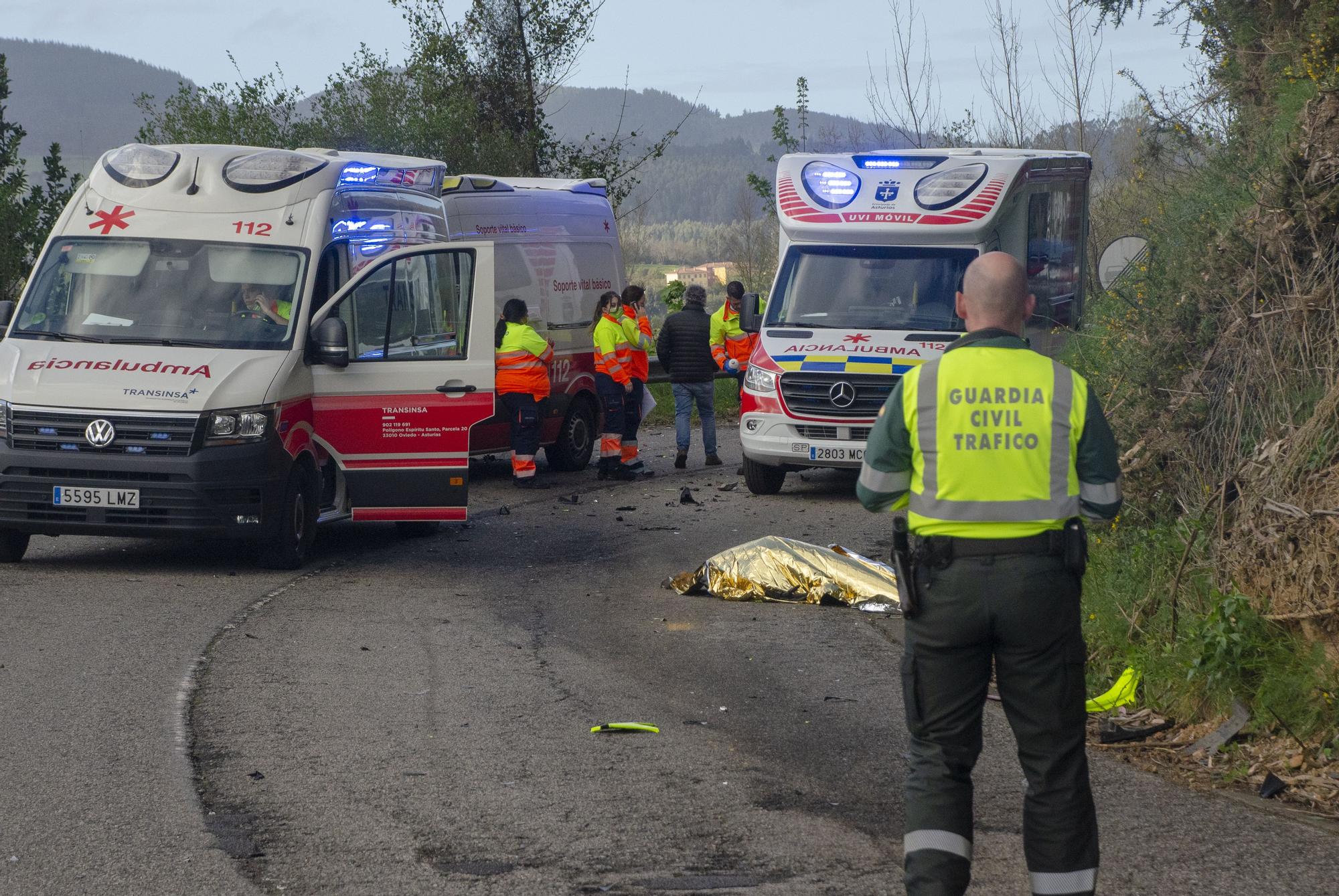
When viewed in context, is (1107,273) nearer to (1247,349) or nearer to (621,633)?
(1247,349)

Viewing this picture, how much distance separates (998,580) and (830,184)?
10.4m

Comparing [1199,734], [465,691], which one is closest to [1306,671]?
[1199,734]

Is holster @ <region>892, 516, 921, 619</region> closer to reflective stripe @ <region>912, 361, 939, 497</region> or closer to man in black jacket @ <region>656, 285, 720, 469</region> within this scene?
reflective stripe @ <region>912, 361, 939, 497</region>

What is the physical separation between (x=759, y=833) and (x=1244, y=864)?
151cm

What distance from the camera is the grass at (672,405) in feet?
76.3

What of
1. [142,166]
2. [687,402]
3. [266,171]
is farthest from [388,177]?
[687,402]

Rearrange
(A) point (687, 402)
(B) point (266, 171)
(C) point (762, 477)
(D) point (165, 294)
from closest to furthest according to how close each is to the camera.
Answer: (D) point (165, 294) < (B) point (266, 171) < (C) point (762, 477) < (A) point (687, 402)

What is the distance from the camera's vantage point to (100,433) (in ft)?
31.1

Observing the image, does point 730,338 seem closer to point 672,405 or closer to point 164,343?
point 672,405

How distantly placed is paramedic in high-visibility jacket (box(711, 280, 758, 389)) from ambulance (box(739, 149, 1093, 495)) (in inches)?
134

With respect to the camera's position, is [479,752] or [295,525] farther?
[295,525]

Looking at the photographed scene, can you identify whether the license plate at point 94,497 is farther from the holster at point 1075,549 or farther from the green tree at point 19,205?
the green tree at point 19,205

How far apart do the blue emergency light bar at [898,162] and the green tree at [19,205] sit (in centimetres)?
1101

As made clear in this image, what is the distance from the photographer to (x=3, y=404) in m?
9.62
